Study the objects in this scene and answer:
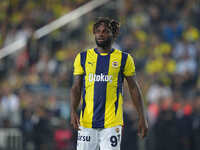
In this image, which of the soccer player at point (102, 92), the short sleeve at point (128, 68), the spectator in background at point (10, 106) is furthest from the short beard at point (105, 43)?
the spectator in background at point (10, 106)

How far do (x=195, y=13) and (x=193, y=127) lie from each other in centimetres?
448

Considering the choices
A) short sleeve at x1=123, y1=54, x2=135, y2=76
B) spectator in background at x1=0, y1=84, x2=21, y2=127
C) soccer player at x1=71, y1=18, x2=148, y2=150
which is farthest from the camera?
spectator in background at x1=0, y1=84, x2=21, y2=127

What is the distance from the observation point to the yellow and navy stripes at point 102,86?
19.1 feet

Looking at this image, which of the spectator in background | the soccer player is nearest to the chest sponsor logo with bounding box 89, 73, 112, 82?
the soccer player

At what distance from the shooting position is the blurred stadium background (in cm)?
1241

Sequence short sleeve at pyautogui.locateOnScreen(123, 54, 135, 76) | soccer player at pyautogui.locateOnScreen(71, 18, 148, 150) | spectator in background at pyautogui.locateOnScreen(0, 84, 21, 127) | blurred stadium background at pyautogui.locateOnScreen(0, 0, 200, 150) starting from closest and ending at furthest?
soccer player at pyautogui.locateOnScreen(71, 18, 148, 150)
short sleeve at pyautogui.locateOnScreen(123, 54, 135, 76)
blurred stadium background at pyautogui.locateOnScreen(0, 0, 200, 150)
spectator in background at pyautogui.locateOnScreen(0, 84, 21, 127)

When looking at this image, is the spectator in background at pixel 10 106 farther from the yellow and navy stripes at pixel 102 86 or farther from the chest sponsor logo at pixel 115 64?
the chest sponsor logo at pixel 115 64

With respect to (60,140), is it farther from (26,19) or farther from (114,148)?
(114,148)

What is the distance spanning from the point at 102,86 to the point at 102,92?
7 cm

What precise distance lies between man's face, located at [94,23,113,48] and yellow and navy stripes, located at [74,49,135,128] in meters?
0.15

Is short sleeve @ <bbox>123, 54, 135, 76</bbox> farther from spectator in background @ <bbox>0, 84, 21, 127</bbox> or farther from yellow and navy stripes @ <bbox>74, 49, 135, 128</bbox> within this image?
spectator in background @ <bbox>0, 84, 21, 127</bbox>

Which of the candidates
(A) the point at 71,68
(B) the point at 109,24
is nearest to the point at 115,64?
(B) the point at 109,24

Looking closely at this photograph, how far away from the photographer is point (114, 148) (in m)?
5.72

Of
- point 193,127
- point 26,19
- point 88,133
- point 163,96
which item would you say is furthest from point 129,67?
point 26,19
